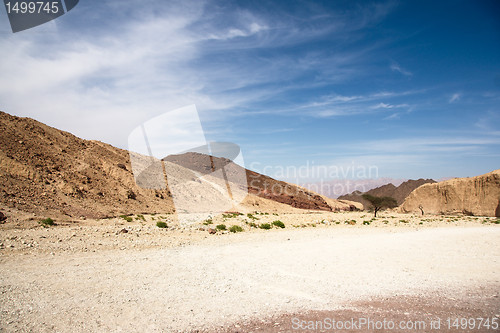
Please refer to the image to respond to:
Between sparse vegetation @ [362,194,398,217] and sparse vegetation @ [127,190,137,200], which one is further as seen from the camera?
sparse vegetation @ [362,194,398,217]

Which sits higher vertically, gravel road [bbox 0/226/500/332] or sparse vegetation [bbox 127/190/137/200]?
sparse vegetation [bbox 127/190/137/200]

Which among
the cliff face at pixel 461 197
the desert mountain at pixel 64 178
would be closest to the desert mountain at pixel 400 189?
the cliff face at pixel 461 197

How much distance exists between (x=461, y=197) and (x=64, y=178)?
51.4 meters

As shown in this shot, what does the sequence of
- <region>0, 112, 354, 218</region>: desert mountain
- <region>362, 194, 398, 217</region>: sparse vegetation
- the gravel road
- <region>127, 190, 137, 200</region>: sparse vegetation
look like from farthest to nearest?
<region>362, 194, 398, 217</region>: sparse vegetation
<region>127, 190, 137, 200</region>: sparse vegetation
<region>0, 112, 354, 218</region>: desert mountain
the gravel road

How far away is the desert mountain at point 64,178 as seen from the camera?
2339cm

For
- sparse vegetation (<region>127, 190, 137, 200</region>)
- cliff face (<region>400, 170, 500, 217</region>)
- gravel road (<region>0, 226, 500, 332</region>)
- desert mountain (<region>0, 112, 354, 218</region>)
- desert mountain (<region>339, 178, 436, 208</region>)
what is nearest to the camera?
gravel road (<region>0, 226, 500, 332</region>)

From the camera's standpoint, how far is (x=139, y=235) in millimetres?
14203

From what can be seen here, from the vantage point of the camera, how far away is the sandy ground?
5.20m

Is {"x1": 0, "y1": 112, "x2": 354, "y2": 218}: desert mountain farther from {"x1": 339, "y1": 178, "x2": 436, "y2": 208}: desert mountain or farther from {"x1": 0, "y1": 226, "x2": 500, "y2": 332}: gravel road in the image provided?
{"x1": 339, "y1": 178, "x2": 436, "y2": 208}: desert mountain

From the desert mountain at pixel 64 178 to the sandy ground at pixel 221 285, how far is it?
13.4 m

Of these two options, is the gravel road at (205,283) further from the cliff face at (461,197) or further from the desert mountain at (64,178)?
the cliff face at (461,197)

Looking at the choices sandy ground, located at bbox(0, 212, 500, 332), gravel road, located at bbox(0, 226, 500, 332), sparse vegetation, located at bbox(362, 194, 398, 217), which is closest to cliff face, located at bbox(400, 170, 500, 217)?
sparse vegetation, located at bbox(362, 194, 398, 217)

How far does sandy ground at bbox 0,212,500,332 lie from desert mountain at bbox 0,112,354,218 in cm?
1337

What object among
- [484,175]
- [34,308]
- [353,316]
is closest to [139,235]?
[34,308]
